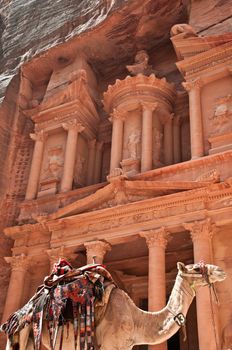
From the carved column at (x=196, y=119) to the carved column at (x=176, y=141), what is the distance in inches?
79.8

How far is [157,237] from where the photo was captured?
14.1m

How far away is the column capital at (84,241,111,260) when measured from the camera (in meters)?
14.9

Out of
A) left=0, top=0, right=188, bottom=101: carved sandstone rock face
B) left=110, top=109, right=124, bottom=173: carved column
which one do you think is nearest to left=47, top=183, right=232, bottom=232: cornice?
left=110, top=109, right=124, bottom=173: carved column

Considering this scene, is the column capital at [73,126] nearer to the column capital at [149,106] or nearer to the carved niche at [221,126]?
the column capital at [149,106]

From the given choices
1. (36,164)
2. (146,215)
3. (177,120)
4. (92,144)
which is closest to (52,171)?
(36,164)

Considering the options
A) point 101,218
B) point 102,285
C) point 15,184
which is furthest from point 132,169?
point 102,285

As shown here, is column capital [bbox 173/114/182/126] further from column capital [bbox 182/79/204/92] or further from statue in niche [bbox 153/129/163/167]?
column capital [bbox 182/79/204/92]

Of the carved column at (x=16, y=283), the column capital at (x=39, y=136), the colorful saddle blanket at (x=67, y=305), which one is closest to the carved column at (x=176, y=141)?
the column capital at (x=39, y=136)

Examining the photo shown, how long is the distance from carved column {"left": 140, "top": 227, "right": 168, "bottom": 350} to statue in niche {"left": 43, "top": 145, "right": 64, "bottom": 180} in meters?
6.04

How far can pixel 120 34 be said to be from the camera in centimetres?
2188

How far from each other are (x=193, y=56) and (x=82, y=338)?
42.8ft

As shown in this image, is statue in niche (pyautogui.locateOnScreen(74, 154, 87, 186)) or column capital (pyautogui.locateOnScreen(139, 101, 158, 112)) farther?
statue in niche (pyautogui.locateOnScreen(74, 154, 87, 186))

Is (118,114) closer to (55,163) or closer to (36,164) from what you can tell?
(55,163)

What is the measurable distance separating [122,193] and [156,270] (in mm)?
2996
